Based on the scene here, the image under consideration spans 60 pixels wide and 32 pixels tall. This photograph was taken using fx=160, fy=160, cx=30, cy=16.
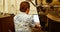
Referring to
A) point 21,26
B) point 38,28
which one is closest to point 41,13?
point 38,28

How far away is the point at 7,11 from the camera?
4.30 metres

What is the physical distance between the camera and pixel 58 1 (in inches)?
139

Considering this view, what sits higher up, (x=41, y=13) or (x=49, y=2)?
(x=49, y=2)

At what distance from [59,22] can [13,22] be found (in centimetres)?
101

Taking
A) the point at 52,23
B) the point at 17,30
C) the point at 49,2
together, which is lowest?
the point at 17,30

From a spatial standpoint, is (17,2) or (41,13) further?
(17,2)

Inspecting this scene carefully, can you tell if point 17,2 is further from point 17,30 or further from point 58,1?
point 17,30

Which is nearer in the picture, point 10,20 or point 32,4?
point 10,20

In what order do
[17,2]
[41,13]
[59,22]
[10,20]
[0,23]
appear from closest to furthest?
1. [59,22]
2. [0,23]
3. [10,20]
4. [41,13]
5. [17,2]

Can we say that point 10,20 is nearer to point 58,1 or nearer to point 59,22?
point 59,22

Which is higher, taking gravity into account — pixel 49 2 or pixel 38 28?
pixel 49 2

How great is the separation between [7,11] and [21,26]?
1814 mm

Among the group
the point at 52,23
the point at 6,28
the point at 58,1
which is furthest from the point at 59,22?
the point at 58,1

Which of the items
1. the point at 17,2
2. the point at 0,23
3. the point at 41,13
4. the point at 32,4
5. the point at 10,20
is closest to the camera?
the point at 0,23
